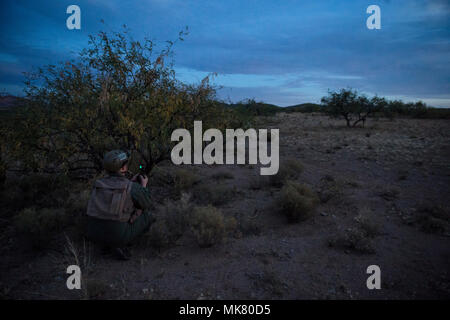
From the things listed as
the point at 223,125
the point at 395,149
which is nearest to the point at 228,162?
the point at 223,125

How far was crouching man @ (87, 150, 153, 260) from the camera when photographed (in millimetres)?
3145

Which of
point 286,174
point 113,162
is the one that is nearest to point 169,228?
point 113,162

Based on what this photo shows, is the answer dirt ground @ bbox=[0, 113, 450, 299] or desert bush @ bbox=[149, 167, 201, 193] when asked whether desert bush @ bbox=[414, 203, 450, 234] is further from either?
desert bush @ bbox=[149, 167, 201, 193]

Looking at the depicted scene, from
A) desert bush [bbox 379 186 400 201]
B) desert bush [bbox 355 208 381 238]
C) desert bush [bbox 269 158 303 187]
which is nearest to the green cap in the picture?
desert bush [bbox 355 208 381 238]

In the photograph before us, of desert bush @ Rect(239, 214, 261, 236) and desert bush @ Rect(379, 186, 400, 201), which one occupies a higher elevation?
desert bush @ Rect(379, 186, 400, 201)

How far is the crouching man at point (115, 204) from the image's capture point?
3.14 m

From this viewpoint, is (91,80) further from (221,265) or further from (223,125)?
(221,265)

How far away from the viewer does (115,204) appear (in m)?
3.11

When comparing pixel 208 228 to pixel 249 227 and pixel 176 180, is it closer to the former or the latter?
pixel 249 227

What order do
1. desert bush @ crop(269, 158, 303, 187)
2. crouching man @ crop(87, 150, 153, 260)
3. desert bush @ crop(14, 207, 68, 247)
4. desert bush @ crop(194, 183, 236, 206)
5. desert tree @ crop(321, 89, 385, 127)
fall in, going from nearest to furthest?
crouching man @ crop(87, 150, 153, 260) < desert bush @ crop(14, 207, 68, 247) < desert bush @ crop(194, 183, 236, 206) < desert bush @ crop(269, 158, 303, 187) < desert tree @ crop(321, 89, 385, 127)

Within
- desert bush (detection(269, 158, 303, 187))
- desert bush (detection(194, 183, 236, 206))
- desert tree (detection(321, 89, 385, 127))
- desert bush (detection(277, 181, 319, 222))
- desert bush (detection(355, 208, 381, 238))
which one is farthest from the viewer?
desert tree (detection(321, 89, 385, 127))

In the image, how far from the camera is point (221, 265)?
11.3ft

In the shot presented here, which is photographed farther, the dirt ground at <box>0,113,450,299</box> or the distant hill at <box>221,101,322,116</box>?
the distant hill at <box>221,101,322,116</box>

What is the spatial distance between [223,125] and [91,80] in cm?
292
